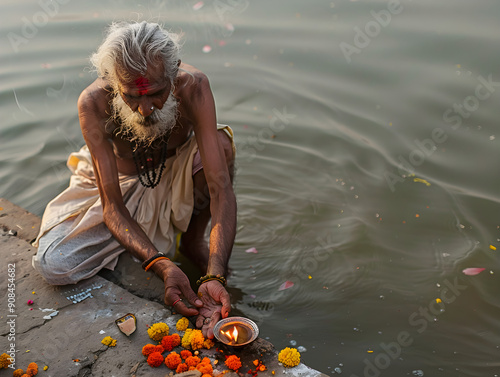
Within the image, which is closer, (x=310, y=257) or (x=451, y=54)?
(x=310, y=257)

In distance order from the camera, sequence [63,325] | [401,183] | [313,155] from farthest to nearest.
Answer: [313,155] → [401,183] → [63,325]

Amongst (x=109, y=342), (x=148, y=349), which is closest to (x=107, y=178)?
(x=109, y=342)

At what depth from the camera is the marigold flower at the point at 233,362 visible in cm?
287

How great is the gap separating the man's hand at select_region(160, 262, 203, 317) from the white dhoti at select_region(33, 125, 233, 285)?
68cm

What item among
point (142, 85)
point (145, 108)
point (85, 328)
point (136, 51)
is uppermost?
point (136, 51)

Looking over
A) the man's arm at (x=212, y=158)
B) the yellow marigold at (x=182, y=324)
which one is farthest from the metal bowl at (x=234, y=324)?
the man's arm at (x=212, y=158)

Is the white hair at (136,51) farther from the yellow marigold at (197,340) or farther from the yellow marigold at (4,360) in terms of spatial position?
the yellow marigold at (4,360)

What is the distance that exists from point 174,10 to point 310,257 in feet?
17.2

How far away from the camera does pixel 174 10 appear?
830cm

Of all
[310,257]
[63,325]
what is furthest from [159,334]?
[310,257]

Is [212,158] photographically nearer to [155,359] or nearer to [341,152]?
[155,359]

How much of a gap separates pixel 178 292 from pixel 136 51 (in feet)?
4.56

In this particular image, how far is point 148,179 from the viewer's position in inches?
159

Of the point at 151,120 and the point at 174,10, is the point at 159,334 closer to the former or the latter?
the point at 151,120
